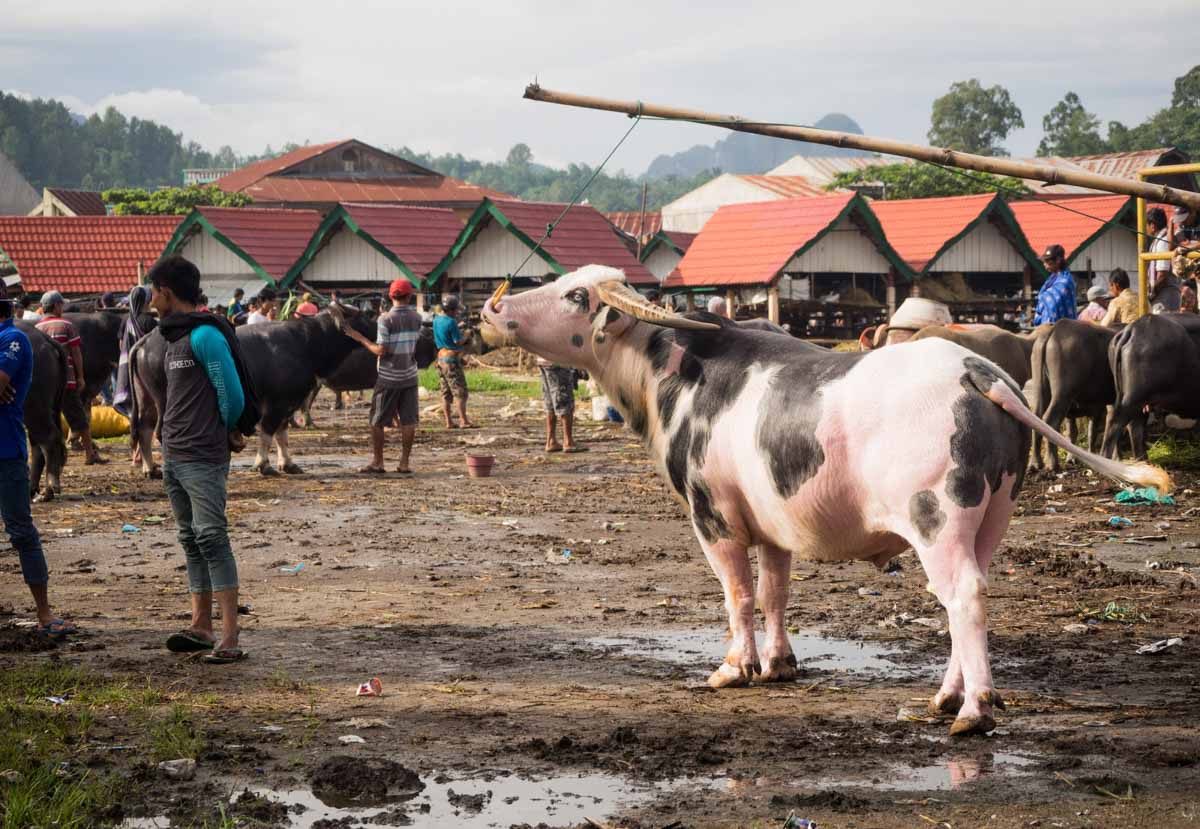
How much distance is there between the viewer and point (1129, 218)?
35.3 metres

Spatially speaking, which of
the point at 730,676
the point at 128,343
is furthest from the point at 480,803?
the point at 128,343

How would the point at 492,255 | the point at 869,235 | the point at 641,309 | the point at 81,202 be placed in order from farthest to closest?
the point at 81,202
the point at 492,255
the point at 869,235
the point at 641,309

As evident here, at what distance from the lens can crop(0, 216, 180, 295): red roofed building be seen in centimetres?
3631

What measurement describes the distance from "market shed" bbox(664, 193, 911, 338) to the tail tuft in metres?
25.7

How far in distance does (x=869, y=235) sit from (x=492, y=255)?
9428 millimetres

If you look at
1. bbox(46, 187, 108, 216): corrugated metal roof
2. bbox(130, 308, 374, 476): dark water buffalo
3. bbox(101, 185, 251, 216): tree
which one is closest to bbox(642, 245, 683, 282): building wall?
bbox(101, 185, 251, 216): tree

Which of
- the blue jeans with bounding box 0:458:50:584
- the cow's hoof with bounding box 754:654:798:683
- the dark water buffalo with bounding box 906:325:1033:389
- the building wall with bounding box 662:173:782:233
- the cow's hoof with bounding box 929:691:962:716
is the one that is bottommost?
the cow's hoof with bounding box 754:654:798:683

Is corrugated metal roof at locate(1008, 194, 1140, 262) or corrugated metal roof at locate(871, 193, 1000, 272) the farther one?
corrugated metal roof at locate(1008, 194, 1140, 262)

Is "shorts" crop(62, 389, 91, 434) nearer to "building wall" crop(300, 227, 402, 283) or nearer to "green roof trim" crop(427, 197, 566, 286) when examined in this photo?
"green roof trim" crop(427, 197, 566, 286)

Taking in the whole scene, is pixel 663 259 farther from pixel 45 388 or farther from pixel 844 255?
pixel 45 388

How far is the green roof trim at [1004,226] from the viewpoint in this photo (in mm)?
33594

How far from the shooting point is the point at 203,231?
1382 inches

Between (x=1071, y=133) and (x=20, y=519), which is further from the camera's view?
(x=1071, y=133)

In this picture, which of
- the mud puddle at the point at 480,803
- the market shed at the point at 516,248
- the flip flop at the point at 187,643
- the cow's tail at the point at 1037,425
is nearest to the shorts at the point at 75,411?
the flip flop at the point at 187,643
